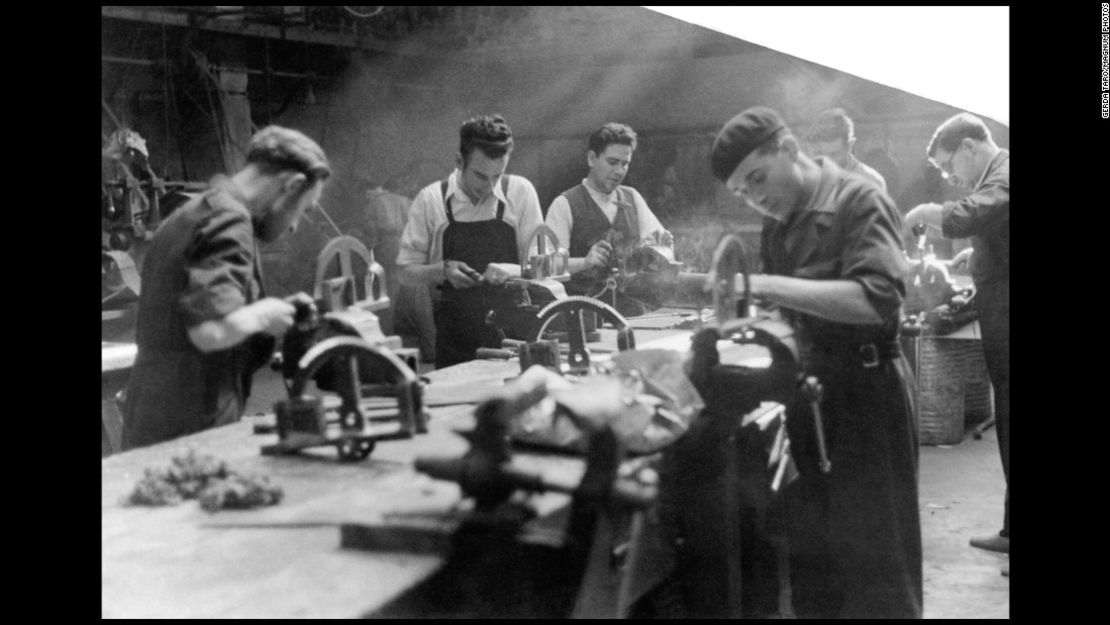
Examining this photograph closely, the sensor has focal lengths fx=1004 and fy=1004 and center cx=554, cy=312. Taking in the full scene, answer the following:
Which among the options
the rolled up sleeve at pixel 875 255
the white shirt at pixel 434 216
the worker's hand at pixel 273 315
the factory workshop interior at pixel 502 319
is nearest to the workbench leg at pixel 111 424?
the factory workshop interior at pixel 502 319

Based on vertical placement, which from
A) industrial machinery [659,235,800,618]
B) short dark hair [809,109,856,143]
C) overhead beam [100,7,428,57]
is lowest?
industrial machinery [659,235,800,618]

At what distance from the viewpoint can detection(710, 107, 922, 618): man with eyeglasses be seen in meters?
2.36

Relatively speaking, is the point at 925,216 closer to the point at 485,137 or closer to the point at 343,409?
the point at 485,137

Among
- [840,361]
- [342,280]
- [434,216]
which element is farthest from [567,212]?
[342,280]

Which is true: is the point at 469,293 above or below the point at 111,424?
above

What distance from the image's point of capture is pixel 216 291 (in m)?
1.94

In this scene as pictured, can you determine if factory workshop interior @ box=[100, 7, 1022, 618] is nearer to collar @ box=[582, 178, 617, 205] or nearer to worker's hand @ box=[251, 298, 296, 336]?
worker's hand @ box=[251, 298, 296, 336]

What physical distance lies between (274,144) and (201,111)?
0.28m

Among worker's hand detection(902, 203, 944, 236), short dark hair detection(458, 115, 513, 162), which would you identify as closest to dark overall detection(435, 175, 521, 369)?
short dark hair detection(458, 115, 513, 162)

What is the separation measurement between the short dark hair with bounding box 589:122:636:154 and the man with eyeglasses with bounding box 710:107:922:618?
91 cm

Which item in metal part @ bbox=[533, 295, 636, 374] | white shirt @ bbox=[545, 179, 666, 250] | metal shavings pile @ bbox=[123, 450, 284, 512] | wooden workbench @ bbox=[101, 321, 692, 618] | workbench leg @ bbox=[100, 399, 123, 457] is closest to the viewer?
wooden workbench @ bbox=[101, 321, 692, 618]

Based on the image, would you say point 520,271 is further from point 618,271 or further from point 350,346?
point 350,346

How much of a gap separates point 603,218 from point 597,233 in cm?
6
